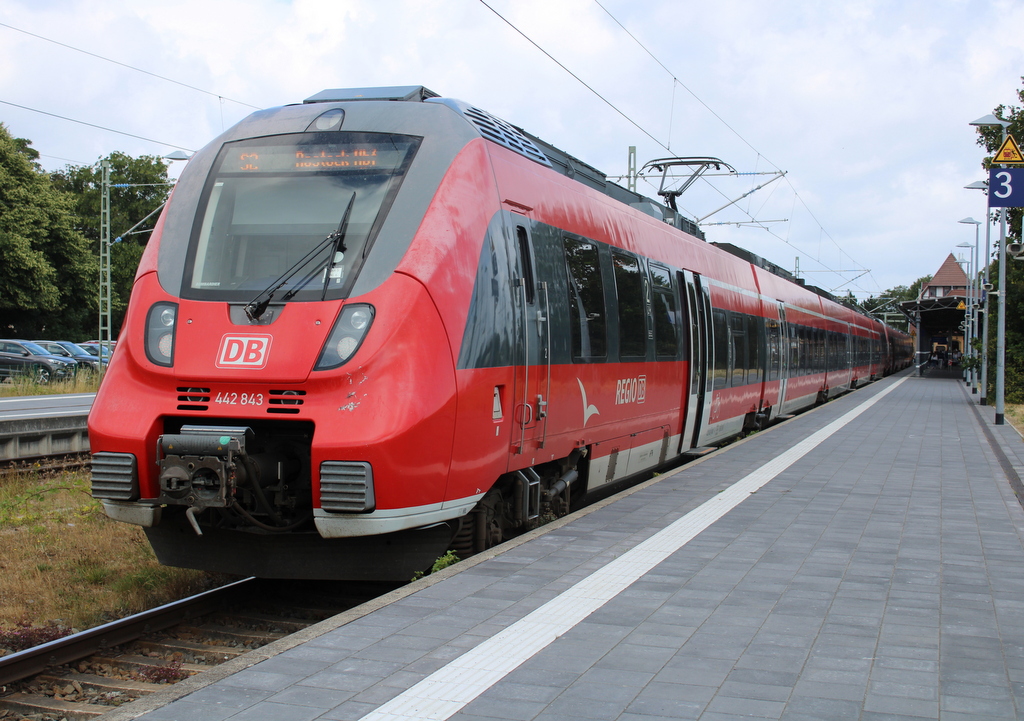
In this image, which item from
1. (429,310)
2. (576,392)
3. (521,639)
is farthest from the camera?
(576,392)

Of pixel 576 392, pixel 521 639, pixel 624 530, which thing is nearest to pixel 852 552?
pixel 624 530

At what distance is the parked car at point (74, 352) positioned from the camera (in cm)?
3154

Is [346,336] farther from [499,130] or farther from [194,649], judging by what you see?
[499,130]

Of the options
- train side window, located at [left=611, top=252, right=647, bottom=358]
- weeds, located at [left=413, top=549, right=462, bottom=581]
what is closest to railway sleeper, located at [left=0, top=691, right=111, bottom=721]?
weeds, located at [left=413, top=549, right=462, bottom=581]

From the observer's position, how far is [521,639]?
468 centimetres

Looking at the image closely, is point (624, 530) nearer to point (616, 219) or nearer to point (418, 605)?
point (418, 605)

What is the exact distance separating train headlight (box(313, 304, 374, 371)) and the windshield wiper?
10.2 inches

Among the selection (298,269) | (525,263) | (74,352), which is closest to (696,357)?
(525,263)

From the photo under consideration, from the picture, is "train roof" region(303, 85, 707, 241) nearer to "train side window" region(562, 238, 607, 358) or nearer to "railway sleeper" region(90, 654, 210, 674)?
"train side window" region(562, 238, 607, 358)

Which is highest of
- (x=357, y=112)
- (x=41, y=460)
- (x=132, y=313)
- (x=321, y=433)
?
(x=357, y=112)

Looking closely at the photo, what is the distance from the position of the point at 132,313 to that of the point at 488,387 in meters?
2.42

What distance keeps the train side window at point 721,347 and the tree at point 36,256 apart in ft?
119

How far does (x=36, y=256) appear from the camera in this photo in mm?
42094

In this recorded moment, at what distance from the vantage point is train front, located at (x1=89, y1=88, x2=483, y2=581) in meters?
5.58
